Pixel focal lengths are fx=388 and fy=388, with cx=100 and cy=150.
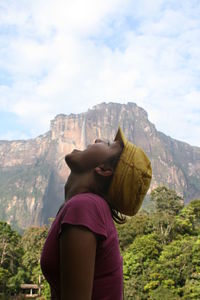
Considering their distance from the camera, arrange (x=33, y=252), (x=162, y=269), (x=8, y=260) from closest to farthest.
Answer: (x=162, y=269)
(x=8, y=260)
(x=33, y=252)

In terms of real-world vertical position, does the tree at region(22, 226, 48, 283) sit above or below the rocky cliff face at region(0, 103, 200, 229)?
below

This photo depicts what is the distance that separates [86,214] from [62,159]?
88.8 metres

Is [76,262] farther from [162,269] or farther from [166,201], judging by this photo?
[166,201]

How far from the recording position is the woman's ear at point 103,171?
1.19 m

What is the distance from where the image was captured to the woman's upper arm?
3.22ft

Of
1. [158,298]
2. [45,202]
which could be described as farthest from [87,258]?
[45,202]

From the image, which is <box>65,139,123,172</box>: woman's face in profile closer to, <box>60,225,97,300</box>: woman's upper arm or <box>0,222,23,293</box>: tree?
<box>60,225,97,300</box>: woman's upper arm

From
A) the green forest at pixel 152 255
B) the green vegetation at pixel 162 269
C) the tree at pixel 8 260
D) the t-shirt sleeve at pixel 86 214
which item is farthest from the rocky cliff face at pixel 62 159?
the t-shirt sleeve at pixel 86 214

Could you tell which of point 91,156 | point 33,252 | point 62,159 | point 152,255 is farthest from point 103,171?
point 62,159

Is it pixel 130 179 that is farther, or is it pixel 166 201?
pixel 166 201

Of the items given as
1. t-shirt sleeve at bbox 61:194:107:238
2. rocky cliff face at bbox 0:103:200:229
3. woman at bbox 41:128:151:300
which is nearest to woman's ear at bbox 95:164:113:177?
woman at bbox 41:128:151:300

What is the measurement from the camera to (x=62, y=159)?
89375 mm

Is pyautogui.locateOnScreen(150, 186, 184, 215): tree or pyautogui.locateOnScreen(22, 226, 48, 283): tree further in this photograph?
pyautogui.locateOnScreen(150, 186, 184, 215): tree

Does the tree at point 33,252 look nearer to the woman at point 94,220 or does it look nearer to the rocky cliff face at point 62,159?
the woman at point 94,220
